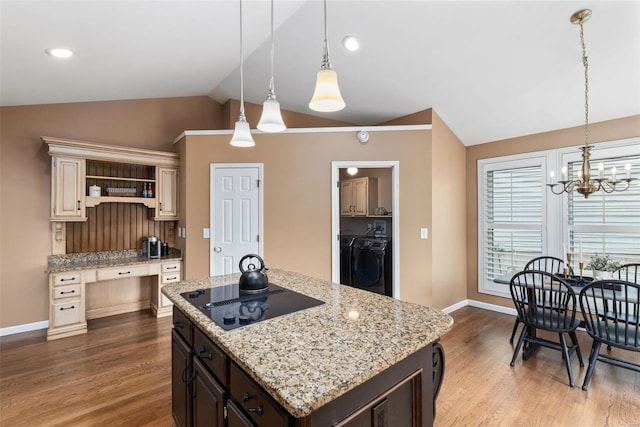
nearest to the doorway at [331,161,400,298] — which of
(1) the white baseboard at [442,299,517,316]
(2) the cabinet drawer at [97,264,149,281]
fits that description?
(1) the white baseboard at [442,299,517,316]

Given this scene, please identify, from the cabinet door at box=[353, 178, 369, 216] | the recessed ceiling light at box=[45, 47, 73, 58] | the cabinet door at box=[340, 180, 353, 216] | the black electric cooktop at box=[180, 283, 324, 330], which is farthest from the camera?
the cabinet door at box=[340, 180, 353, 216]

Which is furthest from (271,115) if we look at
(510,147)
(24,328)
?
(24,328)

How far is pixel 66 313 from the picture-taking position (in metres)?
3.35

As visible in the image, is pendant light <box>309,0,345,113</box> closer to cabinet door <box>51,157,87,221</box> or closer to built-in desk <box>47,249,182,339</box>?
built-in desk <box>47,249,182,339</box>

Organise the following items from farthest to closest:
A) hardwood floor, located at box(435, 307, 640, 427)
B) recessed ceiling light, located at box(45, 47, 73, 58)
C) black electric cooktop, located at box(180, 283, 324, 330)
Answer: recessed ceiling light, located at box(45, 47, 73, 58)
hardwood floor, located at box(435, 307, 640, 427)
black electric cooktop, located at box(180, 283, 324, 330)

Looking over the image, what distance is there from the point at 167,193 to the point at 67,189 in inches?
41.3

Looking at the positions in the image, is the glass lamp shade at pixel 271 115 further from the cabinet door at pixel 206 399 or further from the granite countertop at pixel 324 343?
the cabinet door at pixel 206 399

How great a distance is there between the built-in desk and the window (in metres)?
3.93

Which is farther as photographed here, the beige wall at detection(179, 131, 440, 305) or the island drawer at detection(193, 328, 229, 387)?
the beige wall at detection(179, 131, 440, 305)

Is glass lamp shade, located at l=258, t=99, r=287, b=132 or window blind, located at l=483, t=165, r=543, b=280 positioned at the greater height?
glass lamp shade, located at l=258, t=99, r=287, b=132

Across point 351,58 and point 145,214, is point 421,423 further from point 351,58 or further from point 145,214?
point 145,214

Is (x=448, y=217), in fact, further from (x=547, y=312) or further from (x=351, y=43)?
(x=351, y=43)

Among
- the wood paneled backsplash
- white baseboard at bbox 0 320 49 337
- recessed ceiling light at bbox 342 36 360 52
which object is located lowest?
white baseboard at bbox 0 320 49 337

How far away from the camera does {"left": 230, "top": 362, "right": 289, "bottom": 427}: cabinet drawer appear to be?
89 cm
